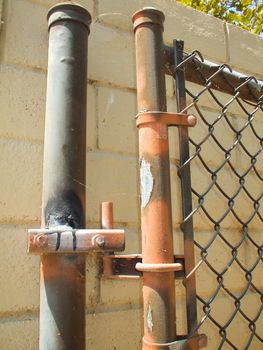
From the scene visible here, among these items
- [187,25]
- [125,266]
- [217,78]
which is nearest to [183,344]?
[125,266]

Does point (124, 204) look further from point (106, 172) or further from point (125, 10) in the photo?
point (125, 10)

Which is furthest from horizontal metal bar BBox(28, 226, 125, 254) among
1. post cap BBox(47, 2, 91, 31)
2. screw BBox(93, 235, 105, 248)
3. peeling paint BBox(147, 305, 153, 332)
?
post cap BBox(47, 2, 91, 31)

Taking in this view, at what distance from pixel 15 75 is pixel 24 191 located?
0.36m

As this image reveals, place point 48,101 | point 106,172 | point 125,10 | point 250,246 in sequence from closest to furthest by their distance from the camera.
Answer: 1. point 48,101
2. point 106,172
3. point 125,10
4. point 250,246

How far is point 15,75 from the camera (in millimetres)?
1152

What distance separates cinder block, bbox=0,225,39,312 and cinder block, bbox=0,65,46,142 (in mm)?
286

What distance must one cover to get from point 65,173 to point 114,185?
35cm

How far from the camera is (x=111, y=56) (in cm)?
135

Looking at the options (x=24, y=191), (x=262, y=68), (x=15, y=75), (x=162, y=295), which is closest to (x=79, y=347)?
(x=162, y=295)

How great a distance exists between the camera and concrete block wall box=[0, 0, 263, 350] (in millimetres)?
1055

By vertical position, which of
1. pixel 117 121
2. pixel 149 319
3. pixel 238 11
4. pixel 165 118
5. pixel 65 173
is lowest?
pixel 149 319

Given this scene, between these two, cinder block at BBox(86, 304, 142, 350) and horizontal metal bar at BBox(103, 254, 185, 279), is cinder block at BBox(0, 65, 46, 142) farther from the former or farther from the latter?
cinder block at BBox(86, 304, 142, 350)

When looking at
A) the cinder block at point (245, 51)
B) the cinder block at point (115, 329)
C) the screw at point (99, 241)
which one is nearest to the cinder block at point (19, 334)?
the cinder block at point (115, 329)

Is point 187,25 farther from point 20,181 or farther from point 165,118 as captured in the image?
point 20,181
